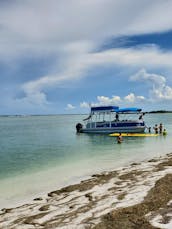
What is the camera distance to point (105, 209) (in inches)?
383

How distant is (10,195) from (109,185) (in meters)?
5.35

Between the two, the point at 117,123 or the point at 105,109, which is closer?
the point at 117,123

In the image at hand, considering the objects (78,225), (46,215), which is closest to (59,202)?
(46,215)

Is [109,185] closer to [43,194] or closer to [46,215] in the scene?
[43,194]

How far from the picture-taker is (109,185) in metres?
14.2

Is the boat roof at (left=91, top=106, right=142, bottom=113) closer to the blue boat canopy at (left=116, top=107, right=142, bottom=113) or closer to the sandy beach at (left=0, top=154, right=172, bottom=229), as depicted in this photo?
the blue boat canopy at (left=116, top=107, right=142, bottom=113)

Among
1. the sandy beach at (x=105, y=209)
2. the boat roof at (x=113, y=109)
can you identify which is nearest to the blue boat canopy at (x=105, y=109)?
the boat roof at (x=113, y=109)

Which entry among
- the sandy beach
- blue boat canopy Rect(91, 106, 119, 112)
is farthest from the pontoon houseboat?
the sandy beach

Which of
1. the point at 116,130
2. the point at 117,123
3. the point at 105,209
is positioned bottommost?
the point at 105,209

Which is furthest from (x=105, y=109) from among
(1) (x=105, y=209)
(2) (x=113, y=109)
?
(1) (x=105, y=209)

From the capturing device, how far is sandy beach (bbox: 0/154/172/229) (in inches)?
328

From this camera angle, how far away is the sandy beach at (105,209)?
8336mm

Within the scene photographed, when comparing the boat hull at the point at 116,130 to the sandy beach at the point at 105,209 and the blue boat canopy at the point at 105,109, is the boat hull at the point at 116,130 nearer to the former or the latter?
the blue boat canopy at the point at 105,109

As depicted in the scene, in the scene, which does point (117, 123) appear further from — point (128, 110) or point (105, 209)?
point (105, 209)
